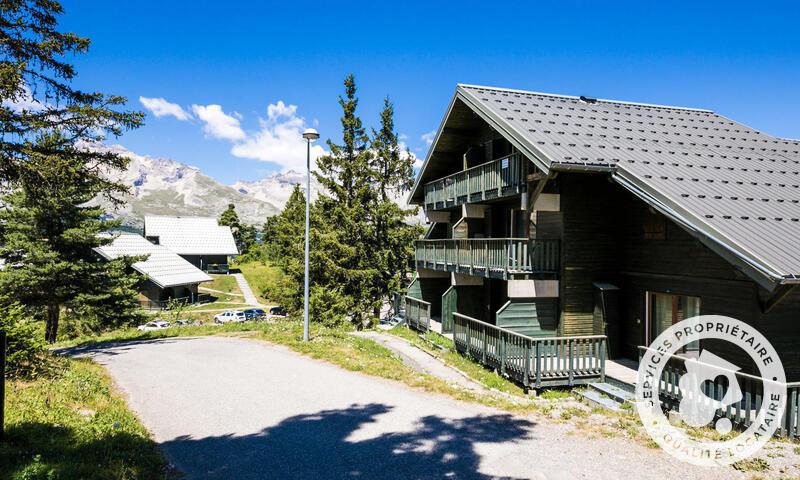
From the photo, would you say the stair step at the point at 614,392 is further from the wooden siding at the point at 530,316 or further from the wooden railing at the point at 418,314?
the wooden railing at the point at 418,314

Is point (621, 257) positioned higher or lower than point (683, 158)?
lower

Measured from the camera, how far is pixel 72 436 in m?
7.52

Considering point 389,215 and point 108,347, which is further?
point 389,215

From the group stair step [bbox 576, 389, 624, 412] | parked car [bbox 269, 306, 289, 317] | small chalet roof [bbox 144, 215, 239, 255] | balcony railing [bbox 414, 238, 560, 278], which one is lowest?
parked car [bbox 269, 306, 289, 317]

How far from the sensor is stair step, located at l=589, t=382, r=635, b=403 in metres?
11.0

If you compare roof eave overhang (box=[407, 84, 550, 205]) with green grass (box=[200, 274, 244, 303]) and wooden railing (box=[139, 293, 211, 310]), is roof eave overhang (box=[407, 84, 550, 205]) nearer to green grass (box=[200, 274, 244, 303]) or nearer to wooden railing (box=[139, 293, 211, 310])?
wooden railing (box=[139, 293, 211, 310])

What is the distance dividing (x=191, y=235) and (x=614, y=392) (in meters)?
70.0

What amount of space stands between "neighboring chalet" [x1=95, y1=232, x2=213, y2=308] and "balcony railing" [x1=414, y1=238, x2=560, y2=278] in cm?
3084

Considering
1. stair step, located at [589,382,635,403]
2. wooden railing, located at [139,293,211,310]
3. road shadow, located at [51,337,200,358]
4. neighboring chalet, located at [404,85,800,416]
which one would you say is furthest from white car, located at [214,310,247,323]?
stair step, located at [589,382,635,403]

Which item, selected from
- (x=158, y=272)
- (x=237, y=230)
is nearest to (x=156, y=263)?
(x=158, y=272)

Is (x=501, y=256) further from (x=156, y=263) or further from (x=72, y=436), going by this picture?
(x=156, y=263)

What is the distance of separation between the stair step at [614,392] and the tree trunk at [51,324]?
26.0m

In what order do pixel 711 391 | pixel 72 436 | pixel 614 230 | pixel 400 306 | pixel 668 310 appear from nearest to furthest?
pixel 72 436 → pixel 711 391 → pixel 668 310 → pixel 614 230 → pixel 400 306

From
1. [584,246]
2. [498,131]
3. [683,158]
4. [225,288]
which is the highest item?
[498,131]
